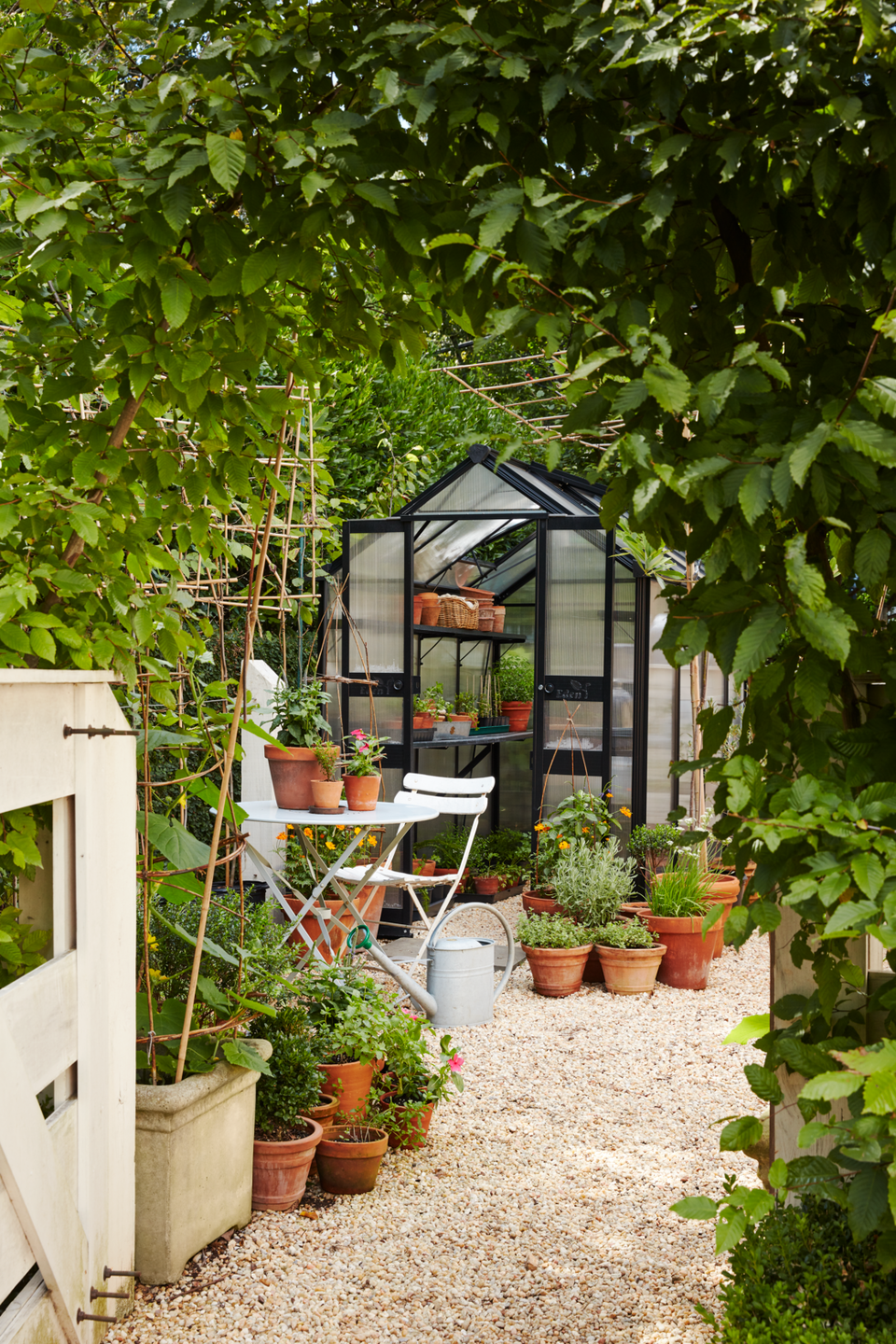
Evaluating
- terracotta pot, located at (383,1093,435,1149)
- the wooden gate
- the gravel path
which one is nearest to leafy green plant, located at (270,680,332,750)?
the gravel path

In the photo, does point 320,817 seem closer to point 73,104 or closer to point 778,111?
point 73,104

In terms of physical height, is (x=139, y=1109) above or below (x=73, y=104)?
below

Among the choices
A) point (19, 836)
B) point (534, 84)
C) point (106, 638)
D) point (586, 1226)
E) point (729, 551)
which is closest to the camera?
point (729, 551)

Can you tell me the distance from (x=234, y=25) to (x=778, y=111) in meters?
0.90

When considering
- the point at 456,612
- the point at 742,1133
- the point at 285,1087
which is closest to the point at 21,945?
the point at 285,1087

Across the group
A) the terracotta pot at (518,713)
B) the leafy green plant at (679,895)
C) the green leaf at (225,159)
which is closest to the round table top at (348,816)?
→ the leafy green plant at (679,895)

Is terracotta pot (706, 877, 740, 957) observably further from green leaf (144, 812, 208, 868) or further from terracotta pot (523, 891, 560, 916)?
green leaf (144, 812, 208, 868)

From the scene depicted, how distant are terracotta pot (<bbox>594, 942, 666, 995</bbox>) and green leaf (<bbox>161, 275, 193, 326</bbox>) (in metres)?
4.00

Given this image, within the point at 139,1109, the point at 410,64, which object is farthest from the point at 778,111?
the point at 139,1109

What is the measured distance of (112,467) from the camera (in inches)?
79.0

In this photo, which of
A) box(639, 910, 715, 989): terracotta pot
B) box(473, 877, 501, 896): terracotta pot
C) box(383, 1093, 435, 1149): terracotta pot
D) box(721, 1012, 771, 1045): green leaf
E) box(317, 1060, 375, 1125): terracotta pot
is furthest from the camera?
box(473, 877, 501, 896): terracotta pot

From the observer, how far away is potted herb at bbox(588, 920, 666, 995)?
5.02 metres

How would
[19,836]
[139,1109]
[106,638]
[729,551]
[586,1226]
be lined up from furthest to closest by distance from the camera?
[586,1226] → [139,1109] → [106,638] → [19,836] → [729,551]

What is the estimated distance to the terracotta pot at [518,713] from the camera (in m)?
7.67
